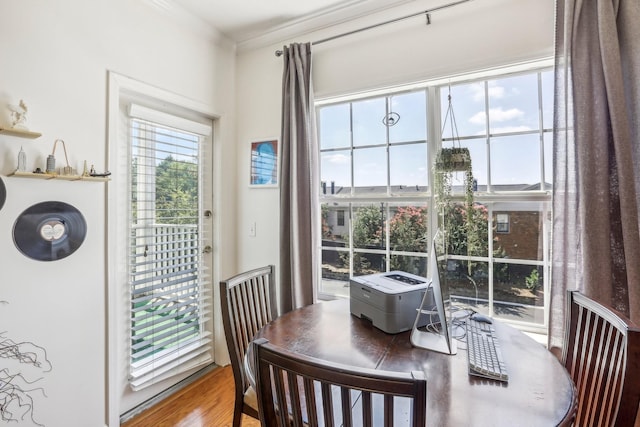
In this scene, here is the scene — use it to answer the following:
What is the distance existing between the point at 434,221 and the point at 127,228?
6.47ft

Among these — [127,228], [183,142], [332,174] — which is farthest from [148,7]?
[332,174]

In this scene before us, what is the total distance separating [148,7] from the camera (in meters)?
2.00

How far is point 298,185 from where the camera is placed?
228 cm

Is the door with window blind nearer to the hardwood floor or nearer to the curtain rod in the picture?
the hardwood floor

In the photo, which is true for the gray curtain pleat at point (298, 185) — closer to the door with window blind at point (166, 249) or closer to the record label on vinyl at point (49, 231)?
the door with window blind at point (166, 249)

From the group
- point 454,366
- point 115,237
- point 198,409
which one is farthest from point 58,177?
point 454,366

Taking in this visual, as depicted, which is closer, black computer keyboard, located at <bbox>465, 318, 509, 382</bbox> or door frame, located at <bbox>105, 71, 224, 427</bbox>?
black computer keyboard, located at <bbox>465, 318, 509, 382</bbox>

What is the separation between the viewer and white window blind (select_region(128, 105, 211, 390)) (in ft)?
6.55

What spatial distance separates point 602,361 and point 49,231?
235cm

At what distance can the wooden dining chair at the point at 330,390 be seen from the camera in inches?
24.1

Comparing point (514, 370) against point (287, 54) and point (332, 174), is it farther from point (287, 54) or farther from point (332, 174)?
point (287, 54)

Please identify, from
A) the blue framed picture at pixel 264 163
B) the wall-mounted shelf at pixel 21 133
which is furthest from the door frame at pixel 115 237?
the blue framed picture at pixel 264 163

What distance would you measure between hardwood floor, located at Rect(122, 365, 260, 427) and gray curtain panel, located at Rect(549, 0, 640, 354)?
196 centimetres

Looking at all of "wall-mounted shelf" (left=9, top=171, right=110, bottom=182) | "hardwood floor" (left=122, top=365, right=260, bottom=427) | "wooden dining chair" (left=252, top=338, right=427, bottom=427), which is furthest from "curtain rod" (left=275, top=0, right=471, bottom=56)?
"hardwood floor" (left=122, top=365, right=260, bottom=427)
